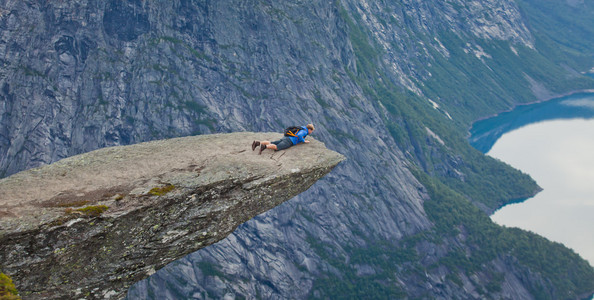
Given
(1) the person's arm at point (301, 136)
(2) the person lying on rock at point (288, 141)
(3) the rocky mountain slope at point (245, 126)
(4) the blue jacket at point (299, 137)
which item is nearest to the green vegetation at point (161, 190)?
(2) the person lying on rock at point (288, 141)

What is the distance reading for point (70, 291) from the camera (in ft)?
66.1

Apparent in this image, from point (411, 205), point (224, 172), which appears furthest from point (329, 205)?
point (224, 172)

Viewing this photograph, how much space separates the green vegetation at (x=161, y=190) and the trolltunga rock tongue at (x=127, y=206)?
2.2 inches

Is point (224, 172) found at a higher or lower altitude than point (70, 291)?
higher

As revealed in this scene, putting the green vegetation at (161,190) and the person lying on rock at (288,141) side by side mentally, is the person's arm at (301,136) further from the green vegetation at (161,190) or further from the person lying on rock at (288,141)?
the green vegetation at (161,190)

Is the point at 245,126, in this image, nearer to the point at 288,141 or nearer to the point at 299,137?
the point at 299,137

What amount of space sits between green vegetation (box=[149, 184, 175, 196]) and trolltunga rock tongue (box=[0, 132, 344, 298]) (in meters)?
0.06

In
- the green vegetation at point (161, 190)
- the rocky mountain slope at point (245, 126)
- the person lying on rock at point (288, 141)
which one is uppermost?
the person lying on rock at point (288, 141)

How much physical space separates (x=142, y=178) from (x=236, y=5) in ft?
554

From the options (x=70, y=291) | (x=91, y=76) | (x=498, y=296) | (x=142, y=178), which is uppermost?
(x=142, y=178)

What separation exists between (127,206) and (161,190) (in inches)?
78.0

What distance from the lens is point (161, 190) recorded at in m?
22.2

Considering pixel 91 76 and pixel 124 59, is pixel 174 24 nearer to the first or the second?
pixel 124 59

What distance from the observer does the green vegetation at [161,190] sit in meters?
21.9
